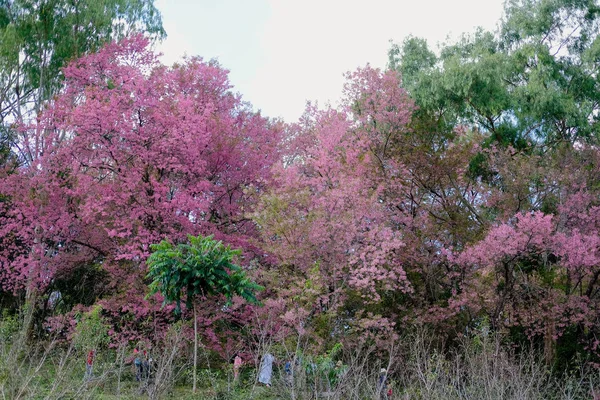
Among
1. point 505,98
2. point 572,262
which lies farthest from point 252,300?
point 505,98

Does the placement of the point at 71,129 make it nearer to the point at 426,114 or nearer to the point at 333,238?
the point at 333,238

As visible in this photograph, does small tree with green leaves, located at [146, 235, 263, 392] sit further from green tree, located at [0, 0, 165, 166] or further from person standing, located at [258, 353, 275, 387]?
green tree, located at [0, 0, 165, 166]

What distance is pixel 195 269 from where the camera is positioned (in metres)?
9.98

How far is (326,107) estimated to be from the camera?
1647cm

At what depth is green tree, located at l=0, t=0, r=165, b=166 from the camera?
14602 mm

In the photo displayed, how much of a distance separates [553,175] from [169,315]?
908 centimetres

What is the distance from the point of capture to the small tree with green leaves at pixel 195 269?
9.96 metres

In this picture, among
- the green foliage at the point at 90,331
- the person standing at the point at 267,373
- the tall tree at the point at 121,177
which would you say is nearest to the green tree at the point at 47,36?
the tall tree at the point at 121,177

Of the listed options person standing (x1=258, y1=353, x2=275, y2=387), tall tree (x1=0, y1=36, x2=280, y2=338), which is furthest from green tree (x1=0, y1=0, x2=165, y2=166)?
person standing (x1=258, y1=353, x2=275, y2=387)

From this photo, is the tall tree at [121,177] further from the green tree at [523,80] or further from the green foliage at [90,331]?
the green tree at [523,80]

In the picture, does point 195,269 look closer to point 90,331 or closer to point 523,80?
point 90,331

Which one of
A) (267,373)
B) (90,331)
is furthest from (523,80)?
(90,331)

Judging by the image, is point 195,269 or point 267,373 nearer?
point 195,269

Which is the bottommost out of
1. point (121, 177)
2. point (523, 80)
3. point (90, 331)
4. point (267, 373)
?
point (267, 373)
